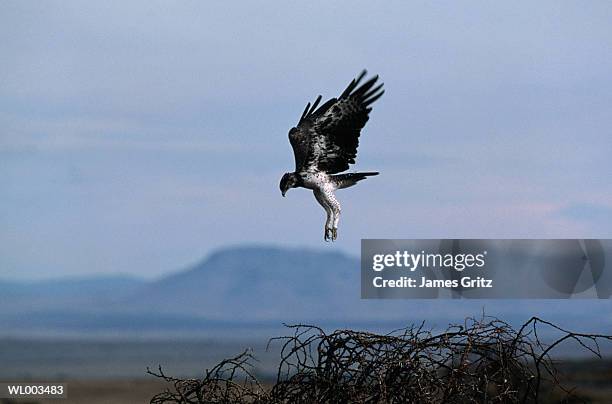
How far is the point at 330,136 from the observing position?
5.79 m

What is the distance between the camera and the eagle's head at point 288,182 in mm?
5613

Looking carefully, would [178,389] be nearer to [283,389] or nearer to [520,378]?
[283,389]

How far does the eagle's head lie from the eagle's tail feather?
0.70ft

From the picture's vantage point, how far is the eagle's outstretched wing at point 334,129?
5746 mm

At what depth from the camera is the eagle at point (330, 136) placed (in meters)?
5.71

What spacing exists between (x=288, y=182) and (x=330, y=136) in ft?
1.20

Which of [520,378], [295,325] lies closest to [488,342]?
[520,378]

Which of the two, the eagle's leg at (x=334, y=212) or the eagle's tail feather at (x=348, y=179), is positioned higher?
the eagle's tail feather at (x=348, y=179)

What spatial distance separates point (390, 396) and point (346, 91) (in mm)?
3451

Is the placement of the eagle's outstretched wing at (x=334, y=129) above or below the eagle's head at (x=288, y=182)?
above

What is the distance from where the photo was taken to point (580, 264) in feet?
19.8

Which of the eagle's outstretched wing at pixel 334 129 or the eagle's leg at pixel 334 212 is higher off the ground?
the eagle's outstretched wing at pixel 334 129

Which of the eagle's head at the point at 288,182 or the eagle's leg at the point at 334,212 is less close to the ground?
the eagle's head at the point at 288,182

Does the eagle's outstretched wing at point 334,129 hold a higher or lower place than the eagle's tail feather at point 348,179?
higher
